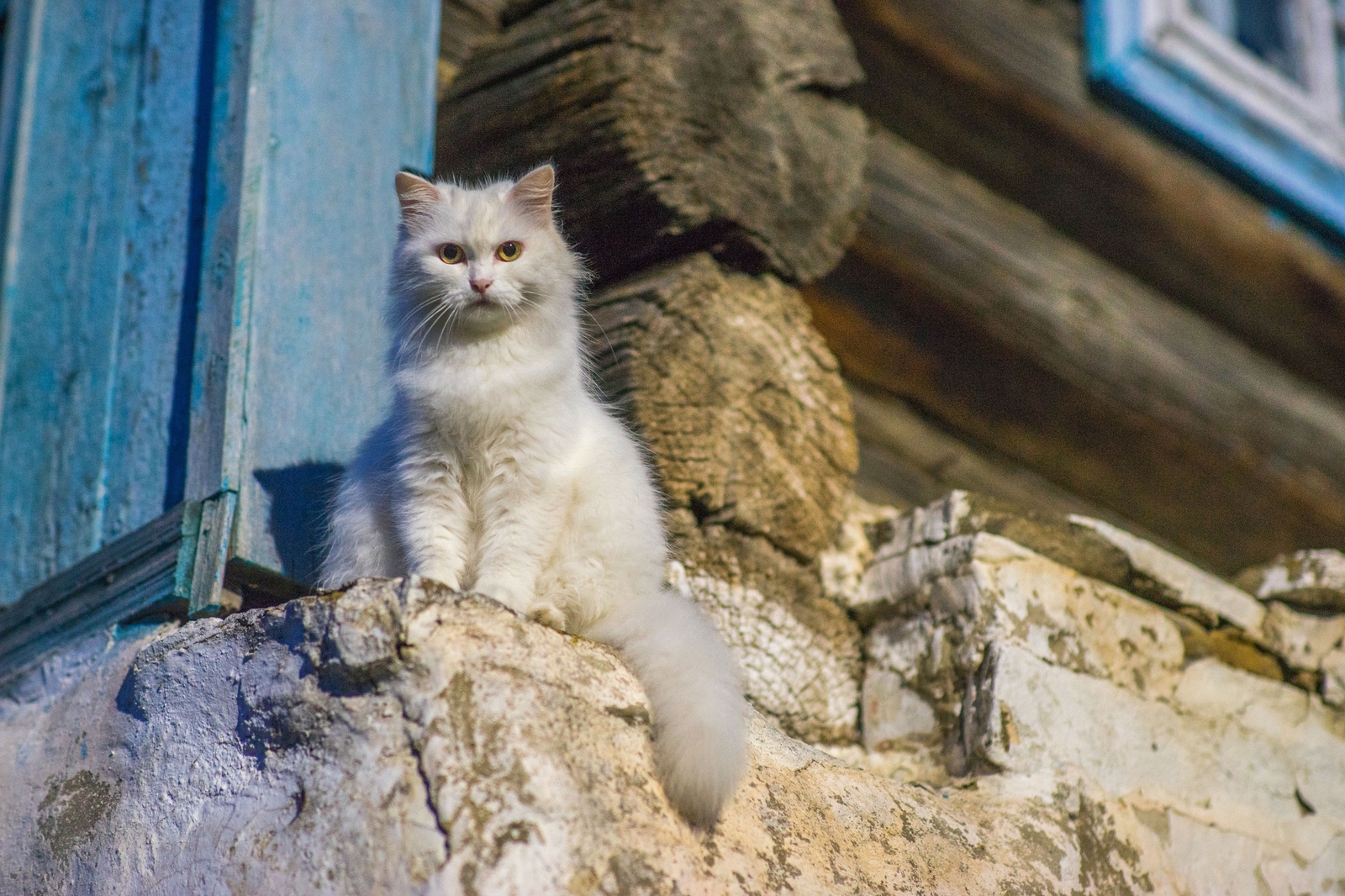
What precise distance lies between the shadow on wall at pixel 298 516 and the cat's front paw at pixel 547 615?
46cm

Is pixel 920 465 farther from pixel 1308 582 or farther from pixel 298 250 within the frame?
pixel 298 250

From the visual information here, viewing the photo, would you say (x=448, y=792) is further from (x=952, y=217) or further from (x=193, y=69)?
(x=952, y=217)

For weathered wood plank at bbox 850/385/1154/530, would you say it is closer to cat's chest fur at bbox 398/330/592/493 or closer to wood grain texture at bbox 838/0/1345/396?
wood grain texture at bbox 838/0/1345/396

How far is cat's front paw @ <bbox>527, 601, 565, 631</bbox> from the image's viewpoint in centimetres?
193

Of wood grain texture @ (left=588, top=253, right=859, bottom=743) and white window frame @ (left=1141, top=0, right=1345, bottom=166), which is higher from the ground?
white window frame @ (left=1141, top=0, right=1345, bottom=166)

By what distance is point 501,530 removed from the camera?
6.59 ft

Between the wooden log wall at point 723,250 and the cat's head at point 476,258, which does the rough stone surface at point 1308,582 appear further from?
the cat's head at point 476,258

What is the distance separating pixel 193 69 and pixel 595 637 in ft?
5.39

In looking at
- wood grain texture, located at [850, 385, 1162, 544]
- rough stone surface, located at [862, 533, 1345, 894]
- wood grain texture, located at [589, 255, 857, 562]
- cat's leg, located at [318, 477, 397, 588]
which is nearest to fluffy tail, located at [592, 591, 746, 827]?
cat's leg, located at [318, 477, 397, 588]

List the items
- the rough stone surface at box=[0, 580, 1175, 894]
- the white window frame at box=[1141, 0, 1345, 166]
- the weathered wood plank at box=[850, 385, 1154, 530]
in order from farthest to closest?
the white window frame at box=[1141, 0, 1345, 166] < the weathered wood plank at box=[850, 385, 1154, 530] < the rough stone surface at box=[0, 580, 1175, 894]

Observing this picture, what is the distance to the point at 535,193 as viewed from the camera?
86.4 inches

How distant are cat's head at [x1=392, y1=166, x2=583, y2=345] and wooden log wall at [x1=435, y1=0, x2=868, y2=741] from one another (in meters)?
0.38

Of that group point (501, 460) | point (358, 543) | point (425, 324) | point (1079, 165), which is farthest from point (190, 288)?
point (1079, 165)

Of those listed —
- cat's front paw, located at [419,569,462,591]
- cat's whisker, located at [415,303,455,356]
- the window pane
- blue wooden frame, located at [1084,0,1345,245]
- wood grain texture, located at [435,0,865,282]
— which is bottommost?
cat's front paw, located at [419,569,462,591]
